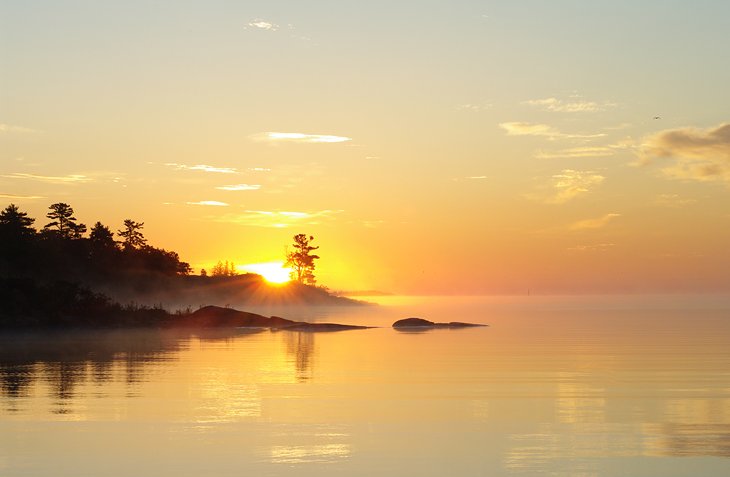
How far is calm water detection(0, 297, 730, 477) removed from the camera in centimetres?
1856

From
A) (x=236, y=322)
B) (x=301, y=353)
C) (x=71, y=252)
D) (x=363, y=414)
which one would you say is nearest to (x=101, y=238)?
(x=71, y=252)

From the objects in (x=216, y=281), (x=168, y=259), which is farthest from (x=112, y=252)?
(x=216, y=281)

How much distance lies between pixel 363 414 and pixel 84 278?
307ft

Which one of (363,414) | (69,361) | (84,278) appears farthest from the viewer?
(84,278)

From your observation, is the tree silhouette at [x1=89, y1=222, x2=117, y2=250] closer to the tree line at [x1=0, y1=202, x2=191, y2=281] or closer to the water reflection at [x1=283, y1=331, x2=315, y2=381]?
the tree line at [x1=0, y1=202, x2=191, y2=281]

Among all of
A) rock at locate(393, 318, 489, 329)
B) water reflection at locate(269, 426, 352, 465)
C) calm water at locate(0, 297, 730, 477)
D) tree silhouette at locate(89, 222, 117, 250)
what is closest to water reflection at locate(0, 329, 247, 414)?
calm water at locate(0, 297, 730, 477)

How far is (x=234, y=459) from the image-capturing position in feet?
61.4

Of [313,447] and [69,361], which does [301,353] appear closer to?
[69,361]

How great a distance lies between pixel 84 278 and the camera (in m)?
111

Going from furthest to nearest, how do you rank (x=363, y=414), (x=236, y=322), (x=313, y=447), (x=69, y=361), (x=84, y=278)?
1. (x=84, y=278)
2. (x=236, y=322)
3. (x=69, y=361)
4. (x=363, y=414)
5. (x=313, y=447)

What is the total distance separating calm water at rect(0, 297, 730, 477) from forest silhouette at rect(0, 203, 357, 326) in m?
30.6

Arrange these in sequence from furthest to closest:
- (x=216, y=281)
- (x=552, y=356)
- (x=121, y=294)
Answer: (x=216, y=281) < (x=121, y=294) < (x=552, y=356)

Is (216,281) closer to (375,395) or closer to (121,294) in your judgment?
(121,294)

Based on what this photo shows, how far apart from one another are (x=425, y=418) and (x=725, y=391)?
12.7m
